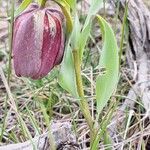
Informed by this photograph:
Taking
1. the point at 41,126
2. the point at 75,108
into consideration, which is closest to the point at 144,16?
the point at 75,108

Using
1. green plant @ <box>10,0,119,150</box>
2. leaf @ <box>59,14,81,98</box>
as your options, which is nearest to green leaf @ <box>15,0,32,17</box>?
green plant @ <box>10,0,119,150</box>

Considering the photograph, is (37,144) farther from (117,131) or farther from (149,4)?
(149,4)

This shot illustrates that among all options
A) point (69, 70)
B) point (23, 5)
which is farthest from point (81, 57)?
point (23, 5)

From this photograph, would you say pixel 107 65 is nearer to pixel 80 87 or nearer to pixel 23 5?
pixel 80 87

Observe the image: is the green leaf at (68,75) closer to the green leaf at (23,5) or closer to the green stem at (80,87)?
the green stem at (80,87)

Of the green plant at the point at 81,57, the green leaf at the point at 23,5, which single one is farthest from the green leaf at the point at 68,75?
the green leaf at the point at 23,5
